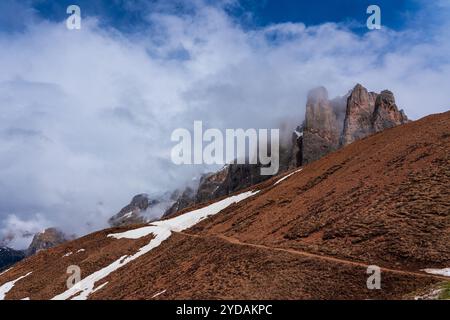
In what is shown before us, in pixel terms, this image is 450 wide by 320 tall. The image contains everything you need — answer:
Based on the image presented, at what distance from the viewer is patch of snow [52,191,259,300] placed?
1706 inches

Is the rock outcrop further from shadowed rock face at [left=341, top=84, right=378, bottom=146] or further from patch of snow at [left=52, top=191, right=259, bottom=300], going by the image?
patch of snow at [left=52, top=191, right=259, bottom=300]

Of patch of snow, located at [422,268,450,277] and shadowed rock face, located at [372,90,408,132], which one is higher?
shadowed rock face, located at [372,90,408,132]

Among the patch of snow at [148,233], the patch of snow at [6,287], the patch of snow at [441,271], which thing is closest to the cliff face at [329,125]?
the patch of snow at [148,233]

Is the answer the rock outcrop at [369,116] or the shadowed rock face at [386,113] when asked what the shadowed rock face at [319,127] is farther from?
the shadowed rock face at [386,113]

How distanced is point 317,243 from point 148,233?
3268cm

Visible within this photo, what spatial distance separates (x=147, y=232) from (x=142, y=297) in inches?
1121

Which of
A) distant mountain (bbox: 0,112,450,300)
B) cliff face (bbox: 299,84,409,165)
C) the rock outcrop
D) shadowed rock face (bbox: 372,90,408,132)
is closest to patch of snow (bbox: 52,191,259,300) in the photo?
distant mountain (bbox: 0,112,450,300)

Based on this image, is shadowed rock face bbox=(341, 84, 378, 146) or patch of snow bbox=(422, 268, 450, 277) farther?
shadowed rock face bbox=(341, 84, 378, 146)

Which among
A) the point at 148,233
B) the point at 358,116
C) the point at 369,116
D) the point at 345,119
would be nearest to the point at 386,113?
the point at 369,116

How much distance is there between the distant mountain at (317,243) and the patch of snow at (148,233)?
256 millimetres

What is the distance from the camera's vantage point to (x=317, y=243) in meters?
29.5

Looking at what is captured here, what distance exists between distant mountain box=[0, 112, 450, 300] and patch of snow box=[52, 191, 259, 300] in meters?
0.26

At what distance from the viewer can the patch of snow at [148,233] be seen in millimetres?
43325
